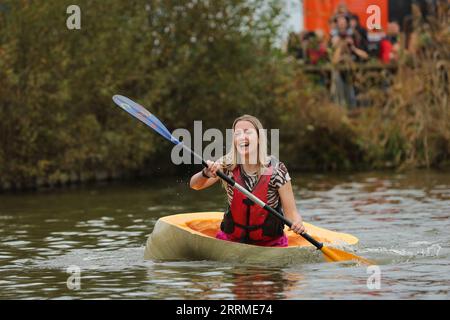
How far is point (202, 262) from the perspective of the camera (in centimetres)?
1132

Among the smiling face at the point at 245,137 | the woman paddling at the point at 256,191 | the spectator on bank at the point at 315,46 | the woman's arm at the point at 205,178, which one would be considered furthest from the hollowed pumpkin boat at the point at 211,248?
the spectator on bank at the point at 315,46

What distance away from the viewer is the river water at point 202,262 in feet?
32.1

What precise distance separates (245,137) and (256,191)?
0.51m

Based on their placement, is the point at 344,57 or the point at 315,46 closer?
the point at 344,57

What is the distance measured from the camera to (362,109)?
2375 centimetres

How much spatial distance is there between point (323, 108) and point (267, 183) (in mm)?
12797

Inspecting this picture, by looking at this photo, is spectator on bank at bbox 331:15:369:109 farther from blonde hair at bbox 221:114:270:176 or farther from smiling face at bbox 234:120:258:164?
smiling face at bbox 234:120:258:164

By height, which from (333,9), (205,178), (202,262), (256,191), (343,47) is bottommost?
(202,262)

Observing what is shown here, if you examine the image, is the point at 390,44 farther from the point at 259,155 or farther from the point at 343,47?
the point at 259,155

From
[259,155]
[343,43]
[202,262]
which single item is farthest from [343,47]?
[202,262]

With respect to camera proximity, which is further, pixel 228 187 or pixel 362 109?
pixel 362 109

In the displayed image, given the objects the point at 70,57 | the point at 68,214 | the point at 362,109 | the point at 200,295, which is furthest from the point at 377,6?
the point at 200,295

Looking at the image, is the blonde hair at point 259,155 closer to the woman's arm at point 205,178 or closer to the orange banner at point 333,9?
the woman's arm at point 205,178
